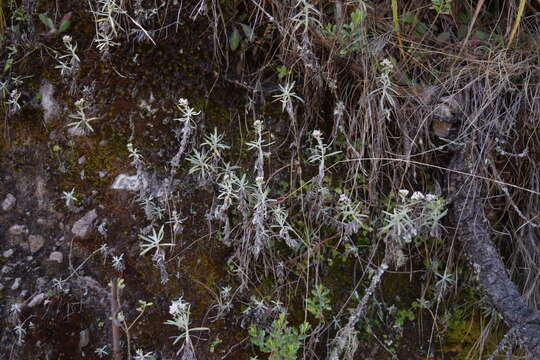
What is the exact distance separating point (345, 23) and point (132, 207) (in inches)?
46.2

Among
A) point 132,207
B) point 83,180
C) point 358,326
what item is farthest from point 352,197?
point 83,180

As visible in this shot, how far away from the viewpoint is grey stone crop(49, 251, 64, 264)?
195 centimetres

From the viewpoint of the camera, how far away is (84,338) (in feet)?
6.07

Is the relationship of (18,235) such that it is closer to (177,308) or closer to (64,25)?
(177,308)

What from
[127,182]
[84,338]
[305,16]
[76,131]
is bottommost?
[84,338]

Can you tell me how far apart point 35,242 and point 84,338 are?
1.41ft

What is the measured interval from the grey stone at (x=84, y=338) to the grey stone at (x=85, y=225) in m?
0.36

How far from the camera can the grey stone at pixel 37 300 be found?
6.19 feet

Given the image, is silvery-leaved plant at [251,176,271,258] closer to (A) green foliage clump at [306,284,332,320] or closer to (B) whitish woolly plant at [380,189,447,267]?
(A) green foliage clump at [306,284,332,320]

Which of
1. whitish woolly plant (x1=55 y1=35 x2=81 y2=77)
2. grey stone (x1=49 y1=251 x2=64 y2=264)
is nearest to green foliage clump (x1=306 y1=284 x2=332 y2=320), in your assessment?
grey stone (x1=49 y1=251 x2=64 y2=264)

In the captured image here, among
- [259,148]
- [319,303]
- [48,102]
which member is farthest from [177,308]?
[48,102]

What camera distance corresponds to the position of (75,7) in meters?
2.13

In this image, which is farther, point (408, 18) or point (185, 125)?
point (408, 18)

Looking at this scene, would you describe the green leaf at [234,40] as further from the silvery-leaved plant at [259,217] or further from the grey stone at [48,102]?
the grey stone at [48,102]
